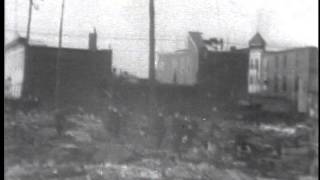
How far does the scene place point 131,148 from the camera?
4.42 m

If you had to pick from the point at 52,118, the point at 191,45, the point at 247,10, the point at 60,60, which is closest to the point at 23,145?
the point at 52,118

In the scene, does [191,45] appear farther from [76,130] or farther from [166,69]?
[76,130]

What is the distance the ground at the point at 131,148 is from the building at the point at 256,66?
0.28 meters

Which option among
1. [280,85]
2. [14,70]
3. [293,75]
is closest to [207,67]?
[280,85]

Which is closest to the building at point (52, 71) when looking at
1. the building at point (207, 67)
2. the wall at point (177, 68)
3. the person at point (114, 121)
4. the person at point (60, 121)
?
A: the person at point (60, 121)

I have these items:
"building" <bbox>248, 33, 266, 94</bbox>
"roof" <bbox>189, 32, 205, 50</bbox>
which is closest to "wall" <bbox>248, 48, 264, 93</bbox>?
"building" <bbox>248, 33, 266, 94</bbox>

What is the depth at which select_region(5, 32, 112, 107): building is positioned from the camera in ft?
14.2

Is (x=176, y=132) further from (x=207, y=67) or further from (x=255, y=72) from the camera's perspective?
(x=255, y=72)

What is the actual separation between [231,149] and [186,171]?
1.90 feet

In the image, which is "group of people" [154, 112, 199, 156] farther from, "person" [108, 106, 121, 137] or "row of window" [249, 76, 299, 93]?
"row of window" [249, 76, 299, 93]

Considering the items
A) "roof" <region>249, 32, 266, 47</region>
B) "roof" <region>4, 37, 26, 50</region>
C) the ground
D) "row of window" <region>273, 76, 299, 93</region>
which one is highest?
"roof" <region>249, 32, 266, 47</region>

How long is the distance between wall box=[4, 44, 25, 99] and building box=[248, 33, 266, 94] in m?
2.58

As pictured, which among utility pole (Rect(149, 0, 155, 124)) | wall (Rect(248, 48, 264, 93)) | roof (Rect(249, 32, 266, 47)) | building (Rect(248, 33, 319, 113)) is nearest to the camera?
building (Rect(248, 33, 319, 113))

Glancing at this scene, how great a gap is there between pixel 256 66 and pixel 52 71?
2323 millimetres
